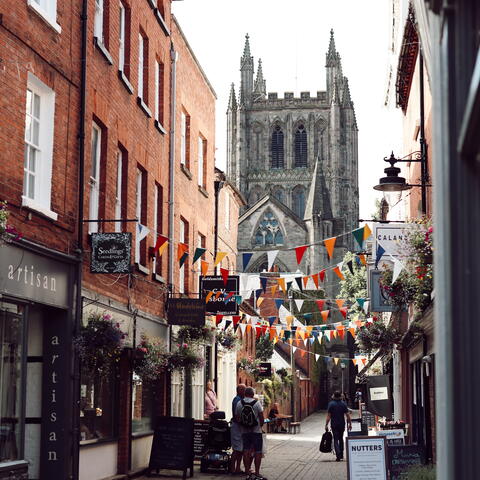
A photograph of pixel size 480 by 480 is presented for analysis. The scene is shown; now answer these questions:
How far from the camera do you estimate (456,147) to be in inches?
142

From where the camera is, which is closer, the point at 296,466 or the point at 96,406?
the point at 96,406

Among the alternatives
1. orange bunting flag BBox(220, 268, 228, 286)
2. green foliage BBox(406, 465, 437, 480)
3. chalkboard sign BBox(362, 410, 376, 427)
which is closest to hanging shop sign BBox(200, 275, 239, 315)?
orange bunting flag BBox(220, 268, 228, 286)

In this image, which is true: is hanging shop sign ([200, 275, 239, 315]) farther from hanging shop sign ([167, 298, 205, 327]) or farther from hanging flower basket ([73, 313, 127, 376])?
hanging flower basket ([73, 313, 127, 376])

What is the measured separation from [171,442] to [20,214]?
722 cm

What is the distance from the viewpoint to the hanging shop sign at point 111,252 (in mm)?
14055

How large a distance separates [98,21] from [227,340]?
13.2 metres

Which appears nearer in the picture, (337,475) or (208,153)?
(337,475)

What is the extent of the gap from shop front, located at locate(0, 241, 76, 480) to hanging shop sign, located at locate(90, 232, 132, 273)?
0.43m

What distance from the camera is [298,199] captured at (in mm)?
102938

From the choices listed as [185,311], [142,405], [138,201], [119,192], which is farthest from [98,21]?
[142,405]

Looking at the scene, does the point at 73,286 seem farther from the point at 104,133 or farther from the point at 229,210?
the point at 229,210

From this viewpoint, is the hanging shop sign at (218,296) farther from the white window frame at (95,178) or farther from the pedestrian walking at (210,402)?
the white window frame at (95,178)

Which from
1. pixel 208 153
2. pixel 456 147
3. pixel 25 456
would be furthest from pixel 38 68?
pixel 208 153

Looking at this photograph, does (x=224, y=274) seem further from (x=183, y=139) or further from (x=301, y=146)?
(x=301, y=146)
